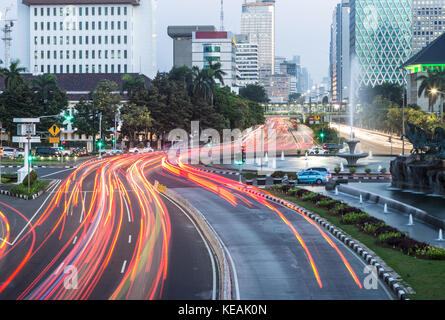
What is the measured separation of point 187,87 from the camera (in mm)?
134125

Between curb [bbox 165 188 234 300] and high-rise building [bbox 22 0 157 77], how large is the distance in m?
125

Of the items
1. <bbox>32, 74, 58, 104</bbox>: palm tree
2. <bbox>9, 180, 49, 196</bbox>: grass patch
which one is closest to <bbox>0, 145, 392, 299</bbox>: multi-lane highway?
<bbox>9, 180, 49, 196</bbox>: grass patch

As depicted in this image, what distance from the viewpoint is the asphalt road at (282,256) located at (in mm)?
19406

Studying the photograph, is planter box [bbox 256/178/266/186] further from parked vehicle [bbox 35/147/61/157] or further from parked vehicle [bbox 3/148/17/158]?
parked vehicle [bbox 35/147/61/157]

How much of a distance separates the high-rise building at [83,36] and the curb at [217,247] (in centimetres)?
12538

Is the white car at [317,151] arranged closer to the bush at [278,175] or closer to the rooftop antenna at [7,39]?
the bush at [278,175]

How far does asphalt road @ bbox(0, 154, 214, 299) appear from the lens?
19859 millimetres

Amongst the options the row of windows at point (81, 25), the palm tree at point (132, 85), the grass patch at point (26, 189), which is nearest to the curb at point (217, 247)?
the grass patch at point (26, 189)

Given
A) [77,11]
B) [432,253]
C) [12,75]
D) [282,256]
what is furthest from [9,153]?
[77,11]
